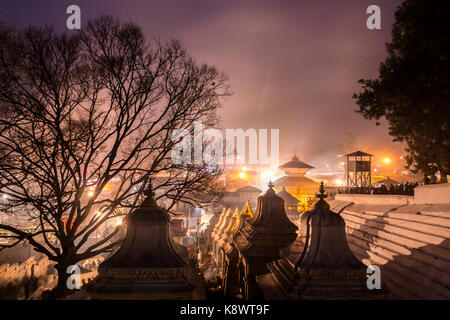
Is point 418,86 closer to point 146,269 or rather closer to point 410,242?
point 410,242

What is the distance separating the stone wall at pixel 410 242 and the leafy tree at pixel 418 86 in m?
2.62

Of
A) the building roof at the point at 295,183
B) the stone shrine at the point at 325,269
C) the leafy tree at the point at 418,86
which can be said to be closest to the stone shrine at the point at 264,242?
the stone shrine at the point at 325,269

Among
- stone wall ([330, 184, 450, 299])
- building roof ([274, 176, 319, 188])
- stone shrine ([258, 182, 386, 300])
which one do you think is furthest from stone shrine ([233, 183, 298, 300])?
building roof ([274, 176, 319, 188])

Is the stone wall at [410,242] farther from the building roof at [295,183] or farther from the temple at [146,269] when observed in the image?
the building roof at [295,183]

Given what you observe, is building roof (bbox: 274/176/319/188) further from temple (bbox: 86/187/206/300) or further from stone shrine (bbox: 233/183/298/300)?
temple (bbox: 86/187/206/300)

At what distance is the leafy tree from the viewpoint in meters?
16.2

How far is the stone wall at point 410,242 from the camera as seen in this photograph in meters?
9.71

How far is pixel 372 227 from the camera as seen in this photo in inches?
648

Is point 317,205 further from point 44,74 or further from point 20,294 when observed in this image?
point 20,294

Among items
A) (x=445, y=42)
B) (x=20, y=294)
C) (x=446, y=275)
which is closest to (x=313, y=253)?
(x=446, y=275)

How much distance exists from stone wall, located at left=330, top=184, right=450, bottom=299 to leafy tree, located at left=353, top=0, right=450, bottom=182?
8.60 ft

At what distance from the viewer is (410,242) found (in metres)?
12.5

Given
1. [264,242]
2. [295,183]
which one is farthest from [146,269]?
[295,183]

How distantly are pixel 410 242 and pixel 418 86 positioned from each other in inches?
361
